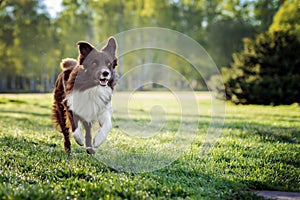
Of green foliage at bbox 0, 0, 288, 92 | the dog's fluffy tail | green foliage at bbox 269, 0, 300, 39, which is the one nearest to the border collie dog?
the dog's fluffy tail

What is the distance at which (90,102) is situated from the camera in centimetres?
468

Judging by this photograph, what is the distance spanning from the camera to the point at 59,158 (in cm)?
499

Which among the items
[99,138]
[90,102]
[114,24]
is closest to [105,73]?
[90,102]

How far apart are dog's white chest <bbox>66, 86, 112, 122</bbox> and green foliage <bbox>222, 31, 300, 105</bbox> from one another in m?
17.0

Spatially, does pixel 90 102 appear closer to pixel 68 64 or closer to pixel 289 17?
pixel 68 64

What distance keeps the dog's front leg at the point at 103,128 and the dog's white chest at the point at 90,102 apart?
0.07 meters

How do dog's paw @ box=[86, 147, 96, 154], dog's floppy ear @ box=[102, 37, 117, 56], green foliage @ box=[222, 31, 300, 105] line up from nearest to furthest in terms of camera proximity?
dog's floppy ear @ box=[102, 37, 117, 56] → dog's paw @ box=[86, 147, 96, 154] → green foliage @ box=[222, 31, 300, 105]

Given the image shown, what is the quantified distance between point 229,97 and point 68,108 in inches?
717

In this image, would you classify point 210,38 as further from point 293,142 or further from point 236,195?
point 236,195

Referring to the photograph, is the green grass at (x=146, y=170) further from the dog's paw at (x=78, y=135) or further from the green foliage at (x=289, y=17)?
Result: the green foliage at (x=289, y=17)

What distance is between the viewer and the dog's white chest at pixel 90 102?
4.59 metres

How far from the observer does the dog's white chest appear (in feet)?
15.1

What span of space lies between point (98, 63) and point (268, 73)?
18.4m

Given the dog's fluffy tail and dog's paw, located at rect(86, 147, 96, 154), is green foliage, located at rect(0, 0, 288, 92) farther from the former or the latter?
dog's paw, located at rect(86, 147, 96, 154)
